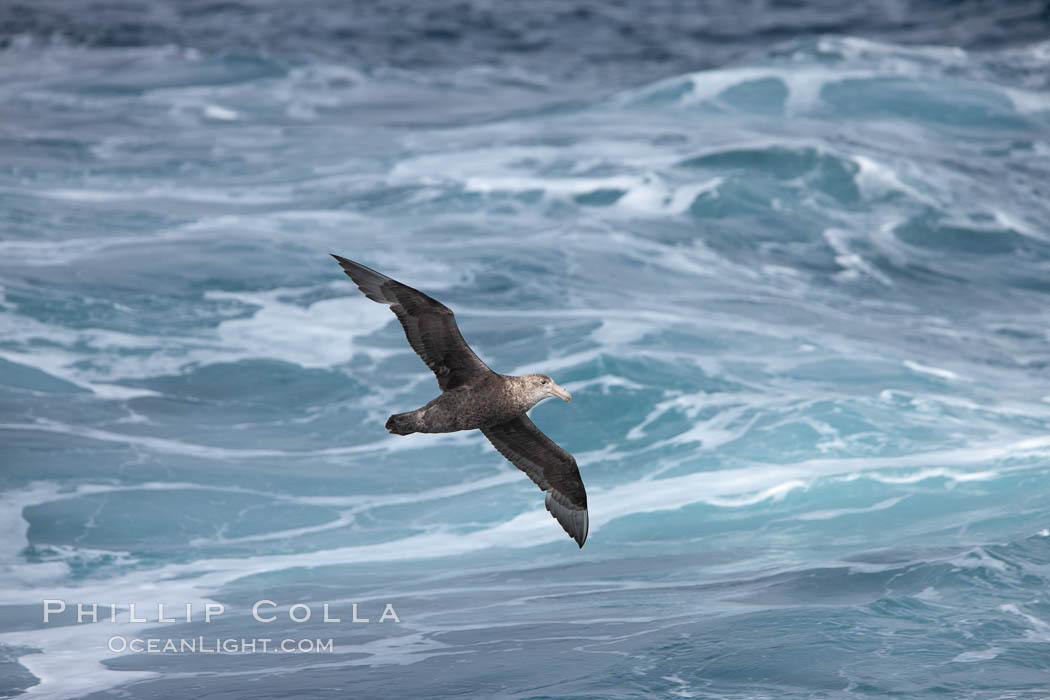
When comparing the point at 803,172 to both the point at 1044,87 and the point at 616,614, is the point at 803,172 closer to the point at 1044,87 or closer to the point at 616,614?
the point at 1044,87

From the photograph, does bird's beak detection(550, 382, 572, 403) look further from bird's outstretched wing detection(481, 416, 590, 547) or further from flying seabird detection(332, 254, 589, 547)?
bird's outstretched wing detection(481, 416, 590, 547)

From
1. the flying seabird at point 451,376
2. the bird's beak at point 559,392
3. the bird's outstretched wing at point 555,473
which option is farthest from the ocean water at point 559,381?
the bird's beak at point 559,392

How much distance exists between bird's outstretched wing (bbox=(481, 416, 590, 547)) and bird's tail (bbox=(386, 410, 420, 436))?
3.95ft

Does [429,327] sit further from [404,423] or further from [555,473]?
[555,473]

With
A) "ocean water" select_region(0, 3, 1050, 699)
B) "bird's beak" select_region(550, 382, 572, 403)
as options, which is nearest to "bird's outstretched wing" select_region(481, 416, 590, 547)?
"bird's beak" select_region(550, 382, 572, 403)

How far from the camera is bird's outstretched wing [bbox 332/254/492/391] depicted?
10.6 meters

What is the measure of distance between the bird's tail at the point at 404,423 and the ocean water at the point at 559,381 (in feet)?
10.4

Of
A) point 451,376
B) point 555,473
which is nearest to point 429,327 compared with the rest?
point 451,376

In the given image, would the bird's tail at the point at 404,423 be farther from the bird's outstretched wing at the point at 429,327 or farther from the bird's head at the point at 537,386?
the bird's head at the point at 537,386

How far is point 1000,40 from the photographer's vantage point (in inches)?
1699

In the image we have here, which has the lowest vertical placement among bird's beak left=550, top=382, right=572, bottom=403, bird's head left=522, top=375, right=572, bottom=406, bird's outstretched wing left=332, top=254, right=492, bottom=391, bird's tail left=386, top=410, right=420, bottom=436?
bird's tail left=386, top=410, right=420, bottom=436

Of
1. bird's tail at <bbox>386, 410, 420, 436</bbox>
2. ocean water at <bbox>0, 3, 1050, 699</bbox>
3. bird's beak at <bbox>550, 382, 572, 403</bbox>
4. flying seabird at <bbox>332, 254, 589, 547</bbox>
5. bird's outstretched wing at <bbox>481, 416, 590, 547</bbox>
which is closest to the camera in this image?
bird's tail at <bbox>386, 410, 420, 436</bbox>

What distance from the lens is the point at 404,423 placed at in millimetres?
10203

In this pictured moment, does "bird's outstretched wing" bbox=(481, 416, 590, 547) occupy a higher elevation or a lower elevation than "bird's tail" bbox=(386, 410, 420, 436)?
lower
